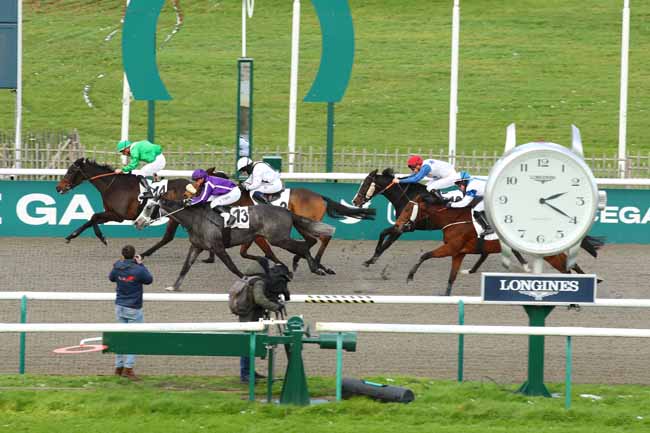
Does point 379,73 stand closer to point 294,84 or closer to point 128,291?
point 294,84

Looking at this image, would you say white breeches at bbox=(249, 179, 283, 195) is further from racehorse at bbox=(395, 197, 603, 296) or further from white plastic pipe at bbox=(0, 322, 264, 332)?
white plastic pipe at bbox=(0, 322, 264, 332)

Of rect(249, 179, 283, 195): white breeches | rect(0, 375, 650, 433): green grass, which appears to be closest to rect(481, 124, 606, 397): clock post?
rect(0, 375, 650, 433): green grass

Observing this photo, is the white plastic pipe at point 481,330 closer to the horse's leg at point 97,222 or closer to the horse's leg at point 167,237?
the horse's leg at point 167,237

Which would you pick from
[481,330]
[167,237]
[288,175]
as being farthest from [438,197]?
[481,330]

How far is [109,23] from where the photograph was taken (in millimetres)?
55156

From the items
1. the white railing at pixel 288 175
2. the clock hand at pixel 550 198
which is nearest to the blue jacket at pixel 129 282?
the clock hand at pixel 550 198

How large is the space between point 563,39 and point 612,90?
5909 millimetres

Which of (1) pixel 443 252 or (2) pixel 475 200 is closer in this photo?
(1) pixel 443 252

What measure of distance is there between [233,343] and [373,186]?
7914 mm

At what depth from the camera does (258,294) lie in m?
11.0

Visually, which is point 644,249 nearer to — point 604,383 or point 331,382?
point 604,383

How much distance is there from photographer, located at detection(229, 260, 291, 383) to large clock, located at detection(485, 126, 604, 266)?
1823mm

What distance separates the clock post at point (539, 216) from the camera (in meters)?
10.7

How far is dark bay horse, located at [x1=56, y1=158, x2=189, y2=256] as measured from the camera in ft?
62.3
